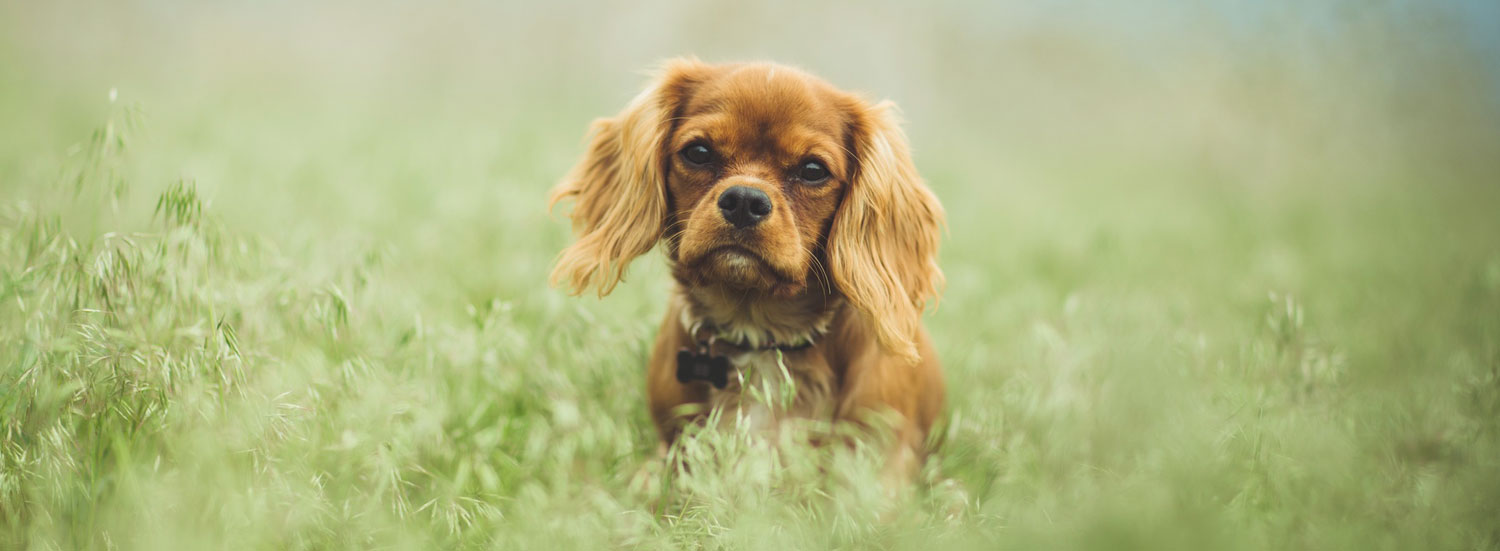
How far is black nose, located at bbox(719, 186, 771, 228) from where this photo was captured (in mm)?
2188

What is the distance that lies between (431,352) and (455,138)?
14.7ft

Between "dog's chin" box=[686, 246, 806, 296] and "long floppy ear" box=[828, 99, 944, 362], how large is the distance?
0.57 ft

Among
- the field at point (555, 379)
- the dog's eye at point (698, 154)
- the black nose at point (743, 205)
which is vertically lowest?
the field at point (555, 379)

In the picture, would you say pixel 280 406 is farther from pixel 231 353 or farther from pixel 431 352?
pixel 431 352

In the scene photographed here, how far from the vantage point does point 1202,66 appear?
7.98 meters

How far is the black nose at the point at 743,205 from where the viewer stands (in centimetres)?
219

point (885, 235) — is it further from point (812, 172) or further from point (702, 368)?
point (702, 368)

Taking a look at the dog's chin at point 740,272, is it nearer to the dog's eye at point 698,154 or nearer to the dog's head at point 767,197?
the dog's head at point 767,197

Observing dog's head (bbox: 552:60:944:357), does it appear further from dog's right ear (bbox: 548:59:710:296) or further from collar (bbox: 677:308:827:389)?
collar (bbox: 677:308:827:389)

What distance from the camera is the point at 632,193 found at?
2.57 meters

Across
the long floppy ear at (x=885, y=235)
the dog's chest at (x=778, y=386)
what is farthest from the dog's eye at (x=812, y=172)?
the dog's chest at (x=778, y=386)

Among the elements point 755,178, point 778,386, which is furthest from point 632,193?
point 778,386

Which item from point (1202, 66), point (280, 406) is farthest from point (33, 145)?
point (1202, 66)

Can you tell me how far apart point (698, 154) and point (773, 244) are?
0.39m
